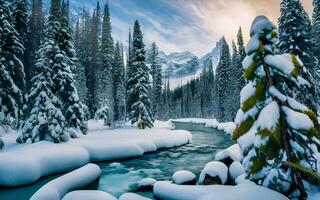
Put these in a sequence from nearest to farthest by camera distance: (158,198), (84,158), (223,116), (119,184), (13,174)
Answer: (158,198) < (13,174) < (119,184) < (84,158) < (223,116)

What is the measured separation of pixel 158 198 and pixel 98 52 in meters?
50.8

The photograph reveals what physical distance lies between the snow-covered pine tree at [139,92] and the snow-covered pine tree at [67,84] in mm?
9283

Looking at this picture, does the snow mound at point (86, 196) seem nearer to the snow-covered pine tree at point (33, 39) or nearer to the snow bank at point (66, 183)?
the snow bank at point (66, 183)

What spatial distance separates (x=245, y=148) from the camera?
8734 mm

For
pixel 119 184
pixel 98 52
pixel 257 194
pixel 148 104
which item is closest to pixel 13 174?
pixel 119 184

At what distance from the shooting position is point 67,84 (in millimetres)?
29250

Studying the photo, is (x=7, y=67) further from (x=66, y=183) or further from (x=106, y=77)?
(x=106, y=77)

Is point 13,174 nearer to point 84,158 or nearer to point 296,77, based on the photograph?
point 84,158

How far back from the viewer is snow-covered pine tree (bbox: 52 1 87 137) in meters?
27.7

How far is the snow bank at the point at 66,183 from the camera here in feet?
34.8

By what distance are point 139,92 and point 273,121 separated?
32658 millimetres

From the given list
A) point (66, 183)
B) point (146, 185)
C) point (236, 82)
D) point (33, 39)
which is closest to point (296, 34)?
point (146, 185)

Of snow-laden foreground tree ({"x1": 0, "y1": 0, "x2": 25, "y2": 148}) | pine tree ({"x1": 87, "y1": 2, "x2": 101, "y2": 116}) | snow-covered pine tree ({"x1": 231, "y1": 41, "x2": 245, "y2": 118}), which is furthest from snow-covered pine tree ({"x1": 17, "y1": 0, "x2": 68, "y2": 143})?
snow-covered pine tree ({"x1": 231, "y1": 41, "x2": 245, "y2": 118})

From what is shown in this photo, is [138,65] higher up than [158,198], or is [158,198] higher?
[138,65]
